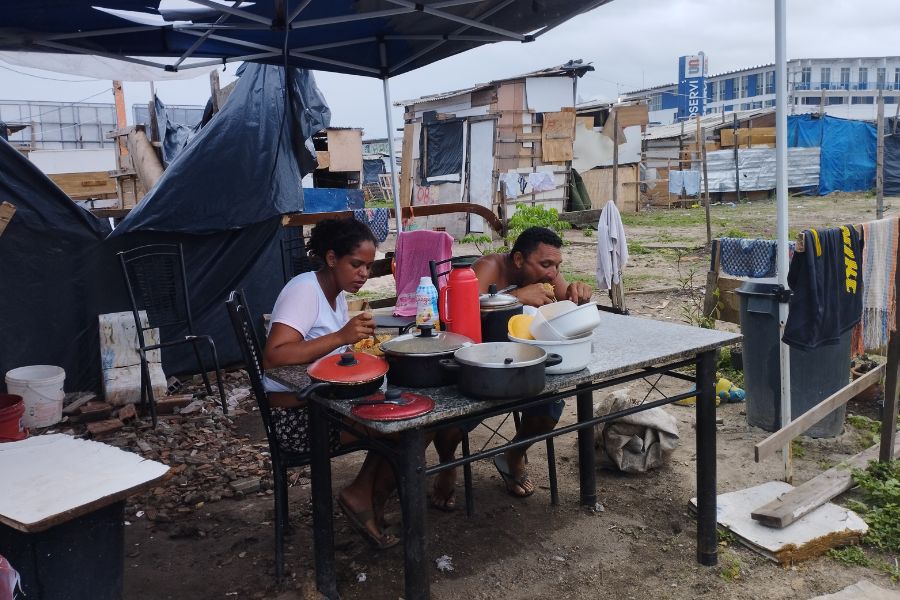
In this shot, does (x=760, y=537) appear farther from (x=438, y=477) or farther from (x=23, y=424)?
(x=23, y=424)

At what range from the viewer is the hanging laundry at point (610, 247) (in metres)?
7.08

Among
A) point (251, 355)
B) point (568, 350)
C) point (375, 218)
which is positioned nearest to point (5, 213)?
point (375, 218)

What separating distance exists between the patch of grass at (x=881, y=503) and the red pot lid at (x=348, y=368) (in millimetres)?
2665

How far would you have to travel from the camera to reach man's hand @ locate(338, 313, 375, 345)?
274 cm

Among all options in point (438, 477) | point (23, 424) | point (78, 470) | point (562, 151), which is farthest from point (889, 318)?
point (562, 151)

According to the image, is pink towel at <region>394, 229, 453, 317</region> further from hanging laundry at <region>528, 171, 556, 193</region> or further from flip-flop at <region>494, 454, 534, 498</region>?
hanging laundry at <region>528, 171, 556, 193</region>

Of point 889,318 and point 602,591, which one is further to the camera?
point 889,318

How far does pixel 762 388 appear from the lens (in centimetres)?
474

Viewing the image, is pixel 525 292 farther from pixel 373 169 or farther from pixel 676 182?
pixel 373 169

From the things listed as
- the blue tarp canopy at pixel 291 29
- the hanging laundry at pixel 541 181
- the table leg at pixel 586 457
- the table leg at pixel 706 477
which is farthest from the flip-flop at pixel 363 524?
the hanging laundry at pixel 541 181

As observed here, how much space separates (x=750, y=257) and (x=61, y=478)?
561cm

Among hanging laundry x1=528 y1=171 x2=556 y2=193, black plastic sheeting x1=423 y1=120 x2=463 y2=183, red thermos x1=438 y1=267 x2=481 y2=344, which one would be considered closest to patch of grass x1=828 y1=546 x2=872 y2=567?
red thermos x1=438 y1=267 x2=481 y2=344

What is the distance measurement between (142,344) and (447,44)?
353 centimetres

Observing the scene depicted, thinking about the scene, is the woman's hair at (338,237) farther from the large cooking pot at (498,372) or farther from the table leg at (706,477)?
the table leg at (706,477)
